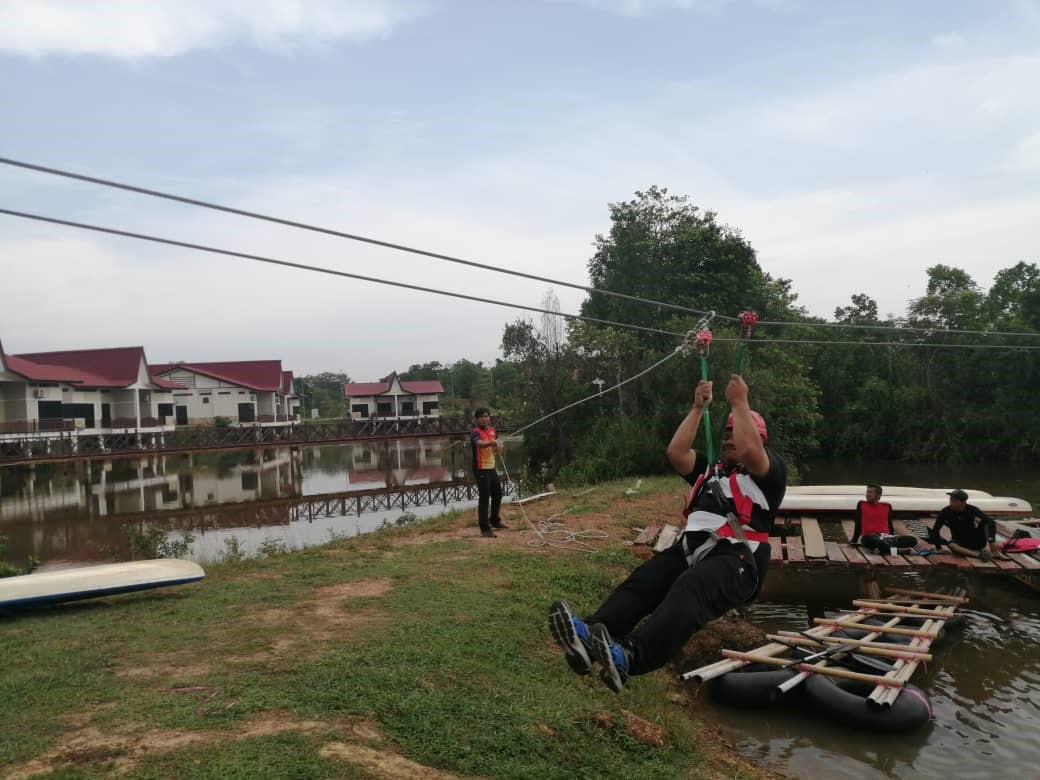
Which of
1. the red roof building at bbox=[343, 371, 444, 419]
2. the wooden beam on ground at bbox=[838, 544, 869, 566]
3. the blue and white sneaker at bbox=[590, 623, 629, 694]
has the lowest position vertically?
the wooden beam on ground at bbox=[838, 544, 869, 566]

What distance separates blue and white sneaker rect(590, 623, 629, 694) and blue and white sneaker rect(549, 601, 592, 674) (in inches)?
2.5

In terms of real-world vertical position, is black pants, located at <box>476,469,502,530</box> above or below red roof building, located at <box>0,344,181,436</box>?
below

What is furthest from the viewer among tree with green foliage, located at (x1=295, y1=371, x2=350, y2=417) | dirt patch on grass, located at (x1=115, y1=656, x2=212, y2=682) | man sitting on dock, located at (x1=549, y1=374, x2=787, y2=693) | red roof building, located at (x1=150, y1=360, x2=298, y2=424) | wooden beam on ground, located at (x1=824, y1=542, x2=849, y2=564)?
tree with green foliage, located at (x1=295, y1=371, x2=350, y2=417)

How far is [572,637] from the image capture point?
3.92m

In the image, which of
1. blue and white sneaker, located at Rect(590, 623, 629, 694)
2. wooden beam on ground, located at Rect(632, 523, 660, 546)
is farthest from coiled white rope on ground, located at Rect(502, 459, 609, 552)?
blue and white sneaker, located at Rect(590, 623, 629, 694)

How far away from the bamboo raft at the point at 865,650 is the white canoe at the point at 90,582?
220 inches

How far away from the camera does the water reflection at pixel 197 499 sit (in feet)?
65.3

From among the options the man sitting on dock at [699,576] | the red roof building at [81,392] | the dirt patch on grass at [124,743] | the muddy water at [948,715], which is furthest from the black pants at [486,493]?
the red roof building at [81,392]

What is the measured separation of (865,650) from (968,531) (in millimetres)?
3805

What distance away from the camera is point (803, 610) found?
11.1m

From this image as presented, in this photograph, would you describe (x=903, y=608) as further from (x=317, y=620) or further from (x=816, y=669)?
(x=317, y=620)

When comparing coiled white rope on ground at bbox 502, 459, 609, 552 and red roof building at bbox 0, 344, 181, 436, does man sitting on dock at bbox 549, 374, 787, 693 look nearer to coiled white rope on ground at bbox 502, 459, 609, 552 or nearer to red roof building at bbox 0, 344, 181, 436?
coiled white rope on ground at bbox 502, 459, 609, 552

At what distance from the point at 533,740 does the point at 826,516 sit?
479 inches

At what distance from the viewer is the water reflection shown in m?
19.9
